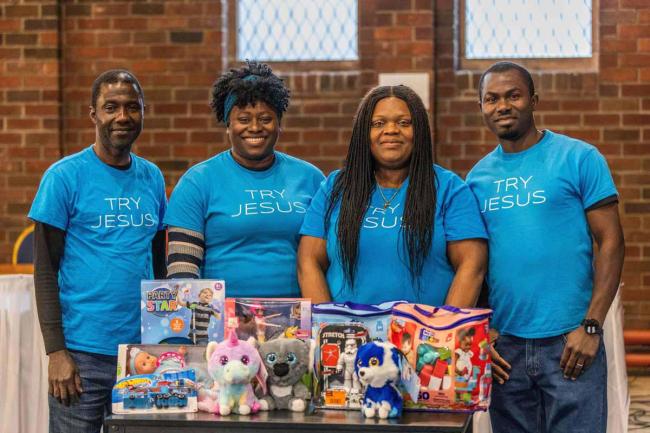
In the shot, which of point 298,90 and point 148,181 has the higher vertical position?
point 298,90

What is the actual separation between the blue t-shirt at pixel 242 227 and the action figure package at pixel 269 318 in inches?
14.3

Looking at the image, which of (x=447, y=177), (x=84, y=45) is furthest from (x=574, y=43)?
(x=447, y=177)

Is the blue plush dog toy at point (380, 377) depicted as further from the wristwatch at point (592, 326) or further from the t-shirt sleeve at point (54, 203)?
the t-shirt sleeve at point (54, 203)

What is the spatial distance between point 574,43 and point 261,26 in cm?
199

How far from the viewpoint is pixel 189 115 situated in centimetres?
586

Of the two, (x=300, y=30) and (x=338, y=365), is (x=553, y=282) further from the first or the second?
(x=300, y=30)

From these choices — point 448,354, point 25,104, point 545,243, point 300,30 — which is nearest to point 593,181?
point 545,243

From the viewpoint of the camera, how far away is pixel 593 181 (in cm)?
275

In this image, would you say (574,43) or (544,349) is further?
(574,43)

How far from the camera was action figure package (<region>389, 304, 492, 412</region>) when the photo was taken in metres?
2.37

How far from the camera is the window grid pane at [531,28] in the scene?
5852mm

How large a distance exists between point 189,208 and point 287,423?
2.80 feet

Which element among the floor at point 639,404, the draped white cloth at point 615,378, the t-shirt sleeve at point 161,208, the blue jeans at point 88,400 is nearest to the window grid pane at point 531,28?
the floor at point 639,404

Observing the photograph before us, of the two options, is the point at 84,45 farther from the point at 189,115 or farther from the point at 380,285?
the point at 380,285
